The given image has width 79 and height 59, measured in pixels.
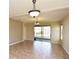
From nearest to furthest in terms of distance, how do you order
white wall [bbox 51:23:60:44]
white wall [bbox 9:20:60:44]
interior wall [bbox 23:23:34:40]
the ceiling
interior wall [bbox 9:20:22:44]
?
the ceiling < interior wall [bbox 9:20:22:44] < white wall [bbox 9:20:60:44] < white wall [bbox 51:23:60:44] < interior wall [bbox 23:23:34:40]

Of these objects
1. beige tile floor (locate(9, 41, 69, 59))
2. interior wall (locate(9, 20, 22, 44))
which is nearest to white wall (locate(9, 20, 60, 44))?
interior wall (locate(9, 20, 22, 44))

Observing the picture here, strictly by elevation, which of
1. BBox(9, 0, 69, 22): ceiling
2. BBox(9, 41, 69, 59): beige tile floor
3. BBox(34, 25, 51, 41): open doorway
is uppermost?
BBox(9, 0, 69, 22): ceiling

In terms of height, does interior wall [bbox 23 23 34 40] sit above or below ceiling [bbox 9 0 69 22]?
below

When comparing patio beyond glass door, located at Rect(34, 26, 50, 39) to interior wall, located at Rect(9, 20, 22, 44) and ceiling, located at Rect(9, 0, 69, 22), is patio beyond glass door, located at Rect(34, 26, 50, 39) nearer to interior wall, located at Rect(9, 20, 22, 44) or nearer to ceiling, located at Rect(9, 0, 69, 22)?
interior wall, located at Rect(9, 20, 22, 44)

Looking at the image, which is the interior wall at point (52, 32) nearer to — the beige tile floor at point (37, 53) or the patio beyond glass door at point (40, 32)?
the patio beyond glass door at point (40, 32)

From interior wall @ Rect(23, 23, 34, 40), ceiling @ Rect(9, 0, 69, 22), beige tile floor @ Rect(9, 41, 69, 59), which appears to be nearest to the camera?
ceiling @ Rect(9, 0, 69, 22)

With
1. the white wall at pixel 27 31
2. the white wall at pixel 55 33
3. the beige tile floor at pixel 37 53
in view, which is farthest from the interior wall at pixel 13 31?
the white wall at pixel 55 33

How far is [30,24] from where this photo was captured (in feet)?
44.4

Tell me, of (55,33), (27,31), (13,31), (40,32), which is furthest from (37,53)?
(27,31)

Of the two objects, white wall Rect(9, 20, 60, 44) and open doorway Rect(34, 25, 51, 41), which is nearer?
white wall Rect(9, 20, 60, 44)

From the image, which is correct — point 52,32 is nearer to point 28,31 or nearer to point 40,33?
point 40,33
